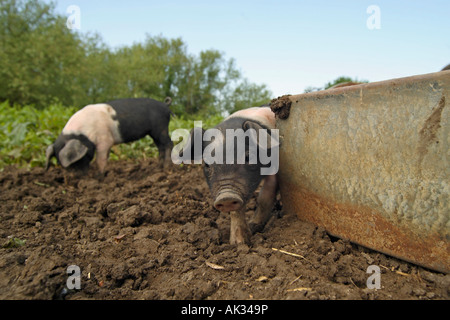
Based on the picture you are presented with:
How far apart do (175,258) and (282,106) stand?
1.40m

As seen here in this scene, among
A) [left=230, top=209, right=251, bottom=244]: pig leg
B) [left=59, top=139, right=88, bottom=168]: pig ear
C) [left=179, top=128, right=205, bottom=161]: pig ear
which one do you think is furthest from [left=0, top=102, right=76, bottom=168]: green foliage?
[left=230, top=209, right=251, bottom=244]: pig leg

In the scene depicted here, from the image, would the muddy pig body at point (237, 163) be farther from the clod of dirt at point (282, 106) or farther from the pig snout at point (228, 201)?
the clod of dirt at point (282, 106)

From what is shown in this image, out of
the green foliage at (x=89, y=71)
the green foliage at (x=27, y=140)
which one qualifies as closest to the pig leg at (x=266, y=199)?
the green foliage at (x=27, y=140)

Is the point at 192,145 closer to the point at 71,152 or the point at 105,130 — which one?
the point at 71,152

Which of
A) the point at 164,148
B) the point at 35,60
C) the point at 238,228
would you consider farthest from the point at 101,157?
the point at 35,60

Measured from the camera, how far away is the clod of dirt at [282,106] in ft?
9.03

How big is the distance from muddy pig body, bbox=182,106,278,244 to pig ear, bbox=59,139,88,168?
259cm

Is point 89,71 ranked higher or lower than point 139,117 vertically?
higher

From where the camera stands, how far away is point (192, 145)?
274cm

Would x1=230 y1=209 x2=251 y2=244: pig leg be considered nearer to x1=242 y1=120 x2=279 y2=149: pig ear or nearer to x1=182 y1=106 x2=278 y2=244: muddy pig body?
x1=182 y1=106 x2=278 y2=244: muddy pig body

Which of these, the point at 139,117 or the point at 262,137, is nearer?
the point at 262,137

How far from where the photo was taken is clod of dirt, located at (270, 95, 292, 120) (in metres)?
2.75

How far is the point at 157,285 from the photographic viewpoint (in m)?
1.90
